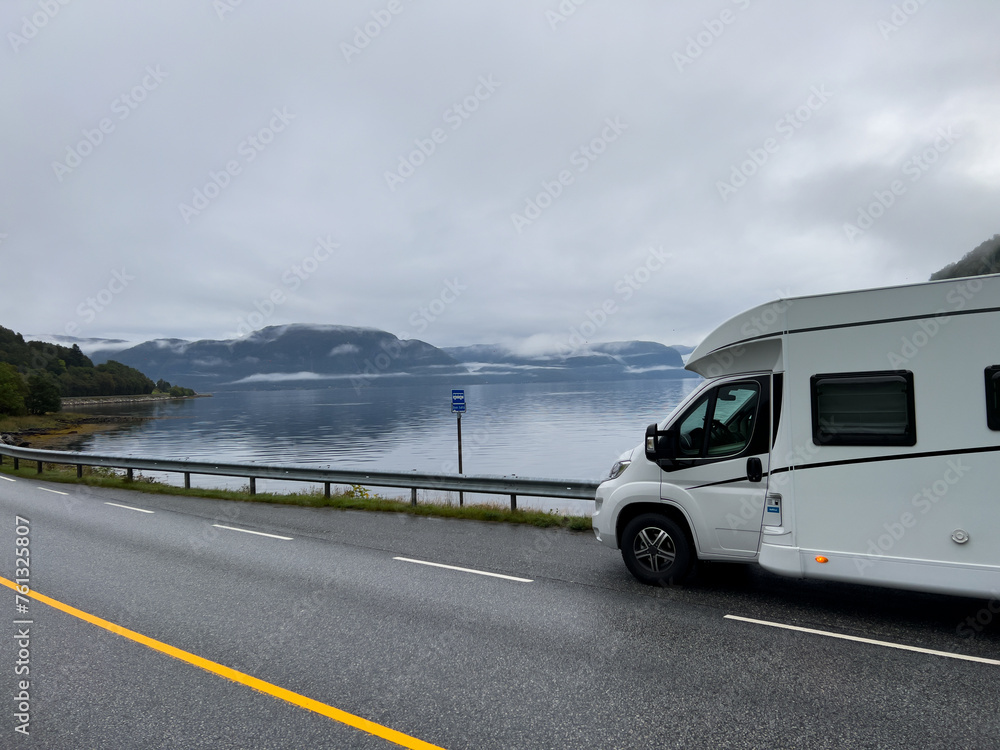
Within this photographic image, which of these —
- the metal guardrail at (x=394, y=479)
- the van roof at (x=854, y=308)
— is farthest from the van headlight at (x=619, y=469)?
the metal guardrail at (x=394, y=479)

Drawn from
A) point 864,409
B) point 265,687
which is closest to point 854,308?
point 864,409

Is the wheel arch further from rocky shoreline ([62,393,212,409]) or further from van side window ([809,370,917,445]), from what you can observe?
rocky shoreline ([62,393,212,409])

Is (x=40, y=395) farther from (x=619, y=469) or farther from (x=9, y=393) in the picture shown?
(x=619, y=469)

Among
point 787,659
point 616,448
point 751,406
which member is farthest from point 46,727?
point 616,448

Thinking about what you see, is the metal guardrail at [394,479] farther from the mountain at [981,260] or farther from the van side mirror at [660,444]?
the mountain at [981,260]

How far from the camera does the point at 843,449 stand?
223 inches

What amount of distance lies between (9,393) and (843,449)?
99249 mm

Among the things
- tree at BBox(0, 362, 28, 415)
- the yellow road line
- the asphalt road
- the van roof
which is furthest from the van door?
tree at BBox(0, 362, 28, 415)

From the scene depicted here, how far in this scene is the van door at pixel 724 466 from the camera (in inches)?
243

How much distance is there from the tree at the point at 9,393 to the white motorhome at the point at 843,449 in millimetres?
97157

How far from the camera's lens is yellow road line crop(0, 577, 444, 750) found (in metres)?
3.62

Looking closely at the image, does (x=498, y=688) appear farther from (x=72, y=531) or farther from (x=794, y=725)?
(x=72, y=531)

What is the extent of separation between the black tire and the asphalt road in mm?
211

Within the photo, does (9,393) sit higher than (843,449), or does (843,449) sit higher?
(9,393)
